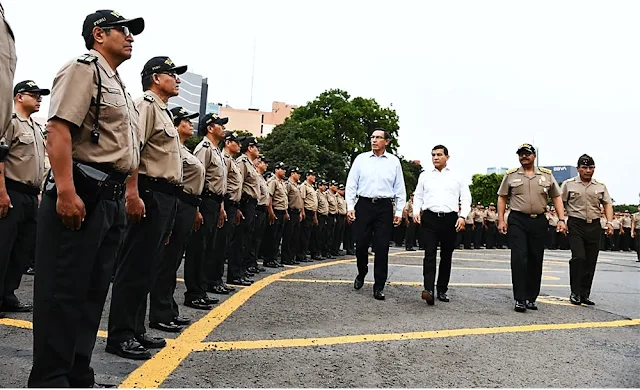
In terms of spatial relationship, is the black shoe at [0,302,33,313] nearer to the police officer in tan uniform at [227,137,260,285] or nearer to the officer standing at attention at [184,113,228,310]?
the officer standing at attention at [184,113,228,310]

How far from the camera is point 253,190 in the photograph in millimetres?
7781

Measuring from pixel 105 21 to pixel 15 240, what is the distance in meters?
3.17

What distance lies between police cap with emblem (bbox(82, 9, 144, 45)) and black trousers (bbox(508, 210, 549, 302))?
5304 millimetres

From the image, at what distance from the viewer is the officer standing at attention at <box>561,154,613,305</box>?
7352 mm

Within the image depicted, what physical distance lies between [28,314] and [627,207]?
225 feet

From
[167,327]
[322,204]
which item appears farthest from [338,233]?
[167,327]

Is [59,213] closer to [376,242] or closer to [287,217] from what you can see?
[376,242]

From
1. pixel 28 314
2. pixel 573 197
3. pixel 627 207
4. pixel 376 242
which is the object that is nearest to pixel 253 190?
pixel 376 242

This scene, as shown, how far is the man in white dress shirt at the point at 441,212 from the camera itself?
6898 mm

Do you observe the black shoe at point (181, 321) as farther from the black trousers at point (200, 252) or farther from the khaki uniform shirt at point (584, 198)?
the khaki uniform shirt at point (584, 198)

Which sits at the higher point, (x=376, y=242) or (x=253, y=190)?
(x=253, y=190)

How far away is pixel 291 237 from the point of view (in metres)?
11.2

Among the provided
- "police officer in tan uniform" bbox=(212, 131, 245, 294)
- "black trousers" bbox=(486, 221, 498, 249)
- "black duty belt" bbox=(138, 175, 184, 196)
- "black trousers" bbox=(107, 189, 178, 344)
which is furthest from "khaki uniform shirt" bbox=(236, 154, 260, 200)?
"black trousers" bbox=(486, 221, 498, 249)

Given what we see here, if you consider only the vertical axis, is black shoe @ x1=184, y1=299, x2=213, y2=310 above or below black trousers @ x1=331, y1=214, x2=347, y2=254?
below
